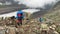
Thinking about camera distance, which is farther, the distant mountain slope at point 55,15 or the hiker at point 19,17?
the distant mountain slope at point 55,15

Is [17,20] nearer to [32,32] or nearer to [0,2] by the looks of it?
[32,32]

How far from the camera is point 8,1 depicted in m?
11.2

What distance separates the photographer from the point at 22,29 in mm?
2977

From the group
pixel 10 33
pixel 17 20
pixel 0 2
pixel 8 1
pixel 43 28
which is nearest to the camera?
pixel 10 33

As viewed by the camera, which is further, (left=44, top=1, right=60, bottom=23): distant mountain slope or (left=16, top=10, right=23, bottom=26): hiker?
(left=44, top=1, right=60, bottom=23): distant mountain slope

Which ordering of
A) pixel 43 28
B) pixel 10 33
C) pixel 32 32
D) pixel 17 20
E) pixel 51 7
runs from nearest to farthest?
pixel 10 33
pixel 32 32
pixel 43 28
pixel 17 20
pixel 51 7

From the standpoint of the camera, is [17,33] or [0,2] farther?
[0,2]

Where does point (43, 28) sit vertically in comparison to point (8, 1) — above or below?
below

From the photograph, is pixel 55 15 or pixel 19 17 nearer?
pixel 19 17

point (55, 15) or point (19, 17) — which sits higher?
point (19, 17)

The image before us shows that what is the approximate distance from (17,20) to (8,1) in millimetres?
7874

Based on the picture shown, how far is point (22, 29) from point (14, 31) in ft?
0.65

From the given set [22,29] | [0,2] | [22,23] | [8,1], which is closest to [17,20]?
[22,23]

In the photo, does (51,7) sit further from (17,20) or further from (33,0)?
(17,20)
